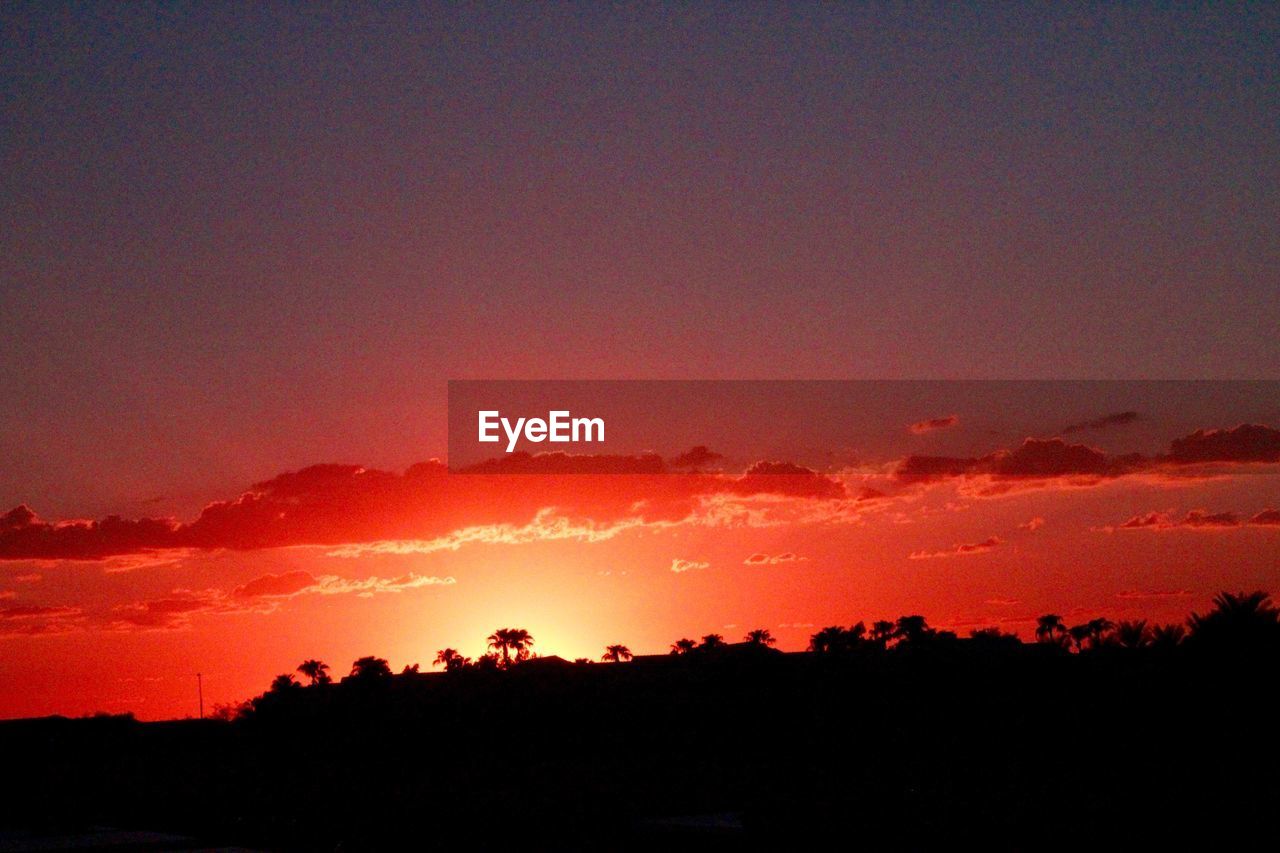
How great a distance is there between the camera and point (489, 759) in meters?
59.5

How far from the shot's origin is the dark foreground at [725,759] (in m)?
21.9

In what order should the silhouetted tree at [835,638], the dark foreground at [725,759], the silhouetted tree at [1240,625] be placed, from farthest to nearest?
the silhouetted tree at [835,638] → the silhouetted tree at [1240,625] → the dark foreground at [725,759]

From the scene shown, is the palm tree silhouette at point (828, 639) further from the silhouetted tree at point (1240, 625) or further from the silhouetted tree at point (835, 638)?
the silhouetted tree at point (1240, 625)

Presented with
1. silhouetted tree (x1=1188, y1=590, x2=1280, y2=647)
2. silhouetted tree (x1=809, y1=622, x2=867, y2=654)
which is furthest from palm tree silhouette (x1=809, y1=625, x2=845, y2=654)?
silhouetted tree (x1=1188, y1=590, x2=1280, y2=647)

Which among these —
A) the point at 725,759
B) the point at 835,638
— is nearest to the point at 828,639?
the point at 835,638

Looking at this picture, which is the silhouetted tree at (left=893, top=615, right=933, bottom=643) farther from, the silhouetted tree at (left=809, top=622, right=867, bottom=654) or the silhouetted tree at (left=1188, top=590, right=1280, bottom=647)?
the silhouetted tree at (left=1188, top=590, right=1280, bottom=647)

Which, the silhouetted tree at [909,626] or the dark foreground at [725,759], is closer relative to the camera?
the dark foreground at [725,759]

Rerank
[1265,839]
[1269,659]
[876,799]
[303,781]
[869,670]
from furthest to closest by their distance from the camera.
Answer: [869,670]
[303,781]
[1269,659]
[876,799]
[1265,839]

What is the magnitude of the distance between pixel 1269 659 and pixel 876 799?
A: 73.6 feet

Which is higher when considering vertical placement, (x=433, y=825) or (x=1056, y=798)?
(x=1056, y=798)

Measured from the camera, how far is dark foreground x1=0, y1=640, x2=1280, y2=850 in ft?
71.7

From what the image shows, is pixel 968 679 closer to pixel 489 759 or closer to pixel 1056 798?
pixel 489 759

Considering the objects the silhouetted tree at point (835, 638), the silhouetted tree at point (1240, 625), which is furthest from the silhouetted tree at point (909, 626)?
the silhouetted tree at point (1240, 625)

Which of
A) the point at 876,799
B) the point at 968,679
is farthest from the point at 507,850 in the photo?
the point at 968,679
